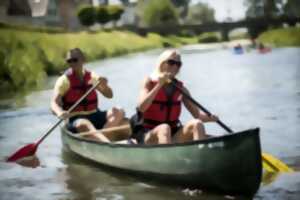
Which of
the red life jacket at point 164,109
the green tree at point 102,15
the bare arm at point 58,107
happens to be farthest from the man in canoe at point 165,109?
the green tree at point 102,15

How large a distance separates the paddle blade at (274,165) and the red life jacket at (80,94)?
94 centimetres

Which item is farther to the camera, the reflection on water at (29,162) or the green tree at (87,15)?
the green tree at (87,15)

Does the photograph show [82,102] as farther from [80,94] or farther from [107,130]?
[107,130]

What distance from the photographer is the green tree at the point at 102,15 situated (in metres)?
3.13

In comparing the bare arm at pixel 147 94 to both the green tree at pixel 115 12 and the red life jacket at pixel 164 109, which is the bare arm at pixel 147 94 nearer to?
the red life jacket at pixel 164 109

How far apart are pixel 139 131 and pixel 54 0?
1.03 m

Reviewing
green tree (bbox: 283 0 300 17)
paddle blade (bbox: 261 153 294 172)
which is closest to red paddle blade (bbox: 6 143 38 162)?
paddle blade (bbox: 261 153 294 172)

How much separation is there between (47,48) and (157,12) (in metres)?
0.82

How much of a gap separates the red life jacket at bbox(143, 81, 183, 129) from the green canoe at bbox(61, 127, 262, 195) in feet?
0.42

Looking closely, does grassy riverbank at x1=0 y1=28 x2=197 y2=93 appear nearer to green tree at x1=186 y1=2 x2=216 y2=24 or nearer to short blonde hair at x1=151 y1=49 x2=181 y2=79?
green tree at x1=186 y1=2 x2=216 y2=24

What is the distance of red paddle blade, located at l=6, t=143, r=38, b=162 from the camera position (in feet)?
9.87

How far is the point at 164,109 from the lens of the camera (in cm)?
236

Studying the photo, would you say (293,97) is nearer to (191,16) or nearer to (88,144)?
(191,16)

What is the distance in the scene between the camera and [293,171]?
8.22 feet
